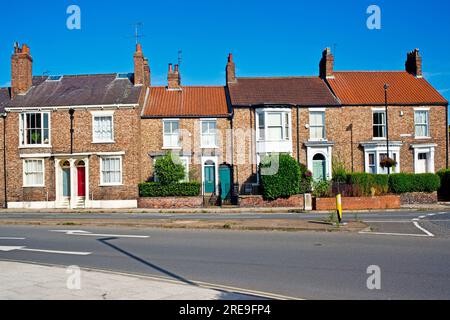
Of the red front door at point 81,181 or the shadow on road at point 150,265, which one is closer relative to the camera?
the shadow on road at point 150,265

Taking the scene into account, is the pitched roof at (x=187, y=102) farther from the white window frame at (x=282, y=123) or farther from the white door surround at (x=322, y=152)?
the white door surround at (x=322, y=152)

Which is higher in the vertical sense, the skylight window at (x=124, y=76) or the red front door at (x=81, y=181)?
the skylight window at (x=124, y=76)

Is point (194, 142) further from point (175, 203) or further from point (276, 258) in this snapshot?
point (276, 258)

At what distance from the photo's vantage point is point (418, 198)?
28.2 metres

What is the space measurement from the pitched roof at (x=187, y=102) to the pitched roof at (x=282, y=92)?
139cm

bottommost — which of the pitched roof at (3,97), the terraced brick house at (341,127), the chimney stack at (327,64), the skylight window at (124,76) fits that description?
the terraced brick house at (341,127)

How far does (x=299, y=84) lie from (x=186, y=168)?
1118 cm

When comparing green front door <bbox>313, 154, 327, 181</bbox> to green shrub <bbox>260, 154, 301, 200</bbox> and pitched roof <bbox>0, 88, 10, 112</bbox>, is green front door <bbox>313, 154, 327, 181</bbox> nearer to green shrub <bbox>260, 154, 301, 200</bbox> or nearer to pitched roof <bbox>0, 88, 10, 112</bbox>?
green shrub <bbox>260, 154, 301, 200</bbox>

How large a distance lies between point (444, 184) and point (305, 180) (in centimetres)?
1002

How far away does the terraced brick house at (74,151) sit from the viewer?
29.9 metres

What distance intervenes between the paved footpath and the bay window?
924 inches

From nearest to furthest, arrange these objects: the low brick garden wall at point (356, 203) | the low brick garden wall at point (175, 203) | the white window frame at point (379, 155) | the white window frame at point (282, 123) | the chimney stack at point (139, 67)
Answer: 1. the low brick garden wall at point (356, 203)
2. the low brick garden wall at point (175, 203)
3. the white window frame at point (282, 123)
4. the white window frame at point (379, 155)
5. the chimney stack at point (139, 67)

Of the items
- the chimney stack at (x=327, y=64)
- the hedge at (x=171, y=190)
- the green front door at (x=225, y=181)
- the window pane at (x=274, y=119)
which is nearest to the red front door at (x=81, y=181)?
the hedge at (x=171, y=190)

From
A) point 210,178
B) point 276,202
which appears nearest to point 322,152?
point 276,202
